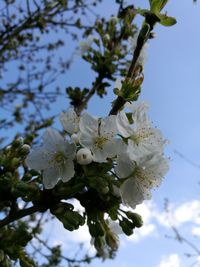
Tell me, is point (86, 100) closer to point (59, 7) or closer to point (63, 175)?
point (63, 175)

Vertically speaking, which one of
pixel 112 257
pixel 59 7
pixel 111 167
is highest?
pixel 59 7

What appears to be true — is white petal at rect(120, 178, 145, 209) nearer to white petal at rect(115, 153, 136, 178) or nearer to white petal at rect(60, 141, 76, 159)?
white petal at rect(115, 153, 136, 178)

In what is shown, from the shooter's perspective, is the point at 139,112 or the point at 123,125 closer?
the point at 123,125

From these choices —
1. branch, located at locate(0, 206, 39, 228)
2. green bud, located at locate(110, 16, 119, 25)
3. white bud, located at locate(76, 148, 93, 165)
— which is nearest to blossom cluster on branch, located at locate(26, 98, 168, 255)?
white bud, located at locate(76, 148, 93, 165)

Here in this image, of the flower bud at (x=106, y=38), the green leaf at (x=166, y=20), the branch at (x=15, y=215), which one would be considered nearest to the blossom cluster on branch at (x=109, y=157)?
the branch at (x=15, y=215)

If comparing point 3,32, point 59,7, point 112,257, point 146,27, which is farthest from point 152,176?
point 59,7

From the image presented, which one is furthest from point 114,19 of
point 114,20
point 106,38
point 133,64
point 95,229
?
point 95,229

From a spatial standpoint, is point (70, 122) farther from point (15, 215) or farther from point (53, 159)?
point (15, 215)

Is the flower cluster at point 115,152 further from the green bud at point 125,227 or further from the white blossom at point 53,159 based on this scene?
the green bud at point 125,227

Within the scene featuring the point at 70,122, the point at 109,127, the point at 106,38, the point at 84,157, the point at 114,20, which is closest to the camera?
the point at 84,157
